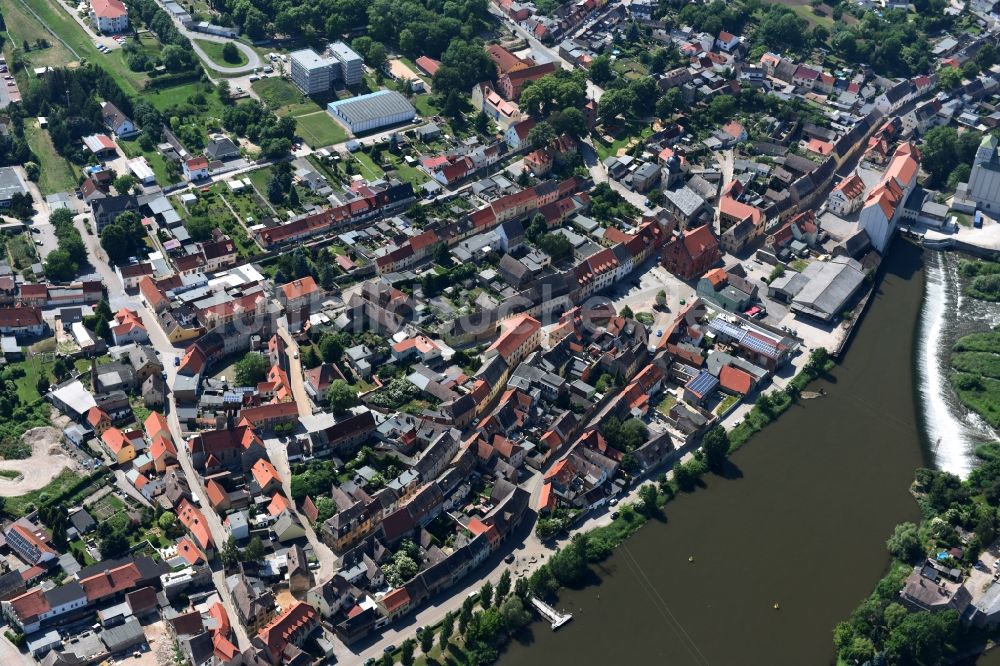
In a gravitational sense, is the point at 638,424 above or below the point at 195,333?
above

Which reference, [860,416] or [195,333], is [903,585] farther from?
[195,333]

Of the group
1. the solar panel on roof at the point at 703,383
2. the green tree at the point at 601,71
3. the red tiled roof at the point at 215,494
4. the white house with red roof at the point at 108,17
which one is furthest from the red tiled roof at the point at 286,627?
the white house with red roof at the point at 108,17

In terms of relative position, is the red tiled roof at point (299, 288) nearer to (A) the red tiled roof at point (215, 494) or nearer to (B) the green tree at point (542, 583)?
(A) the red tiled roof at point (215, 494)

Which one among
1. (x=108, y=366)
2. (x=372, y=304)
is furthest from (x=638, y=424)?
(x=108, y=366)

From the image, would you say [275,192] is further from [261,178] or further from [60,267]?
[60,267]

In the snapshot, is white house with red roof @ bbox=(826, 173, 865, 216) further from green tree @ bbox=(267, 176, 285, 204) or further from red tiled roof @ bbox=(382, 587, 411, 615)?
red tiled roof @ bbox=(382, 587, 411, 615)

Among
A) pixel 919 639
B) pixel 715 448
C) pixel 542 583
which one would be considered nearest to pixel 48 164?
pixel 542 583
